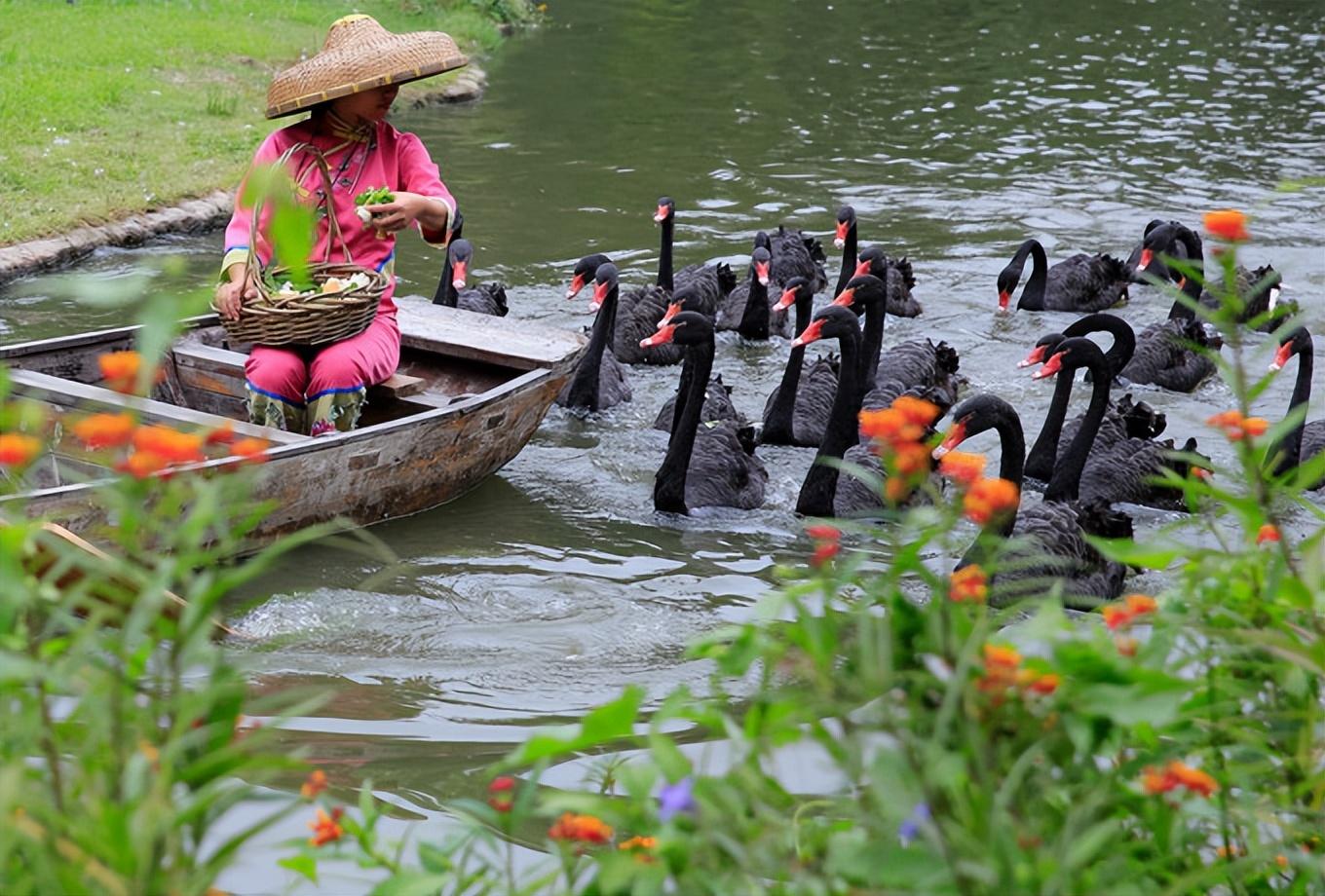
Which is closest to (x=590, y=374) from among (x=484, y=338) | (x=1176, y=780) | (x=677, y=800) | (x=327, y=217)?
(x=484, y=338)

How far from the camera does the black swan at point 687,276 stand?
1012cm

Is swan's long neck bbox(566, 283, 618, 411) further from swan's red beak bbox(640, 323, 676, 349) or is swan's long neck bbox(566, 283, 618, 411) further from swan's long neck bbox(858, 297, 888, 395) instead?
swan's long neck bbox(858, 297, 888, 395)

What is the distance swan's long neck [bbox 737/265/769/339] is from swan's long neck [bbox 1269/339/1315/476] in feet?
10.1

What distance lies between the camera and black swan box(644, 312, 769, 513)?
715cm

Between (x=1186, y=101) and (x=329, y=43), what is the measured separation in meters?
12.5

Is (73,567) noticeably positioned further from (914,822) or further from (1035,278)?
(1035,278)

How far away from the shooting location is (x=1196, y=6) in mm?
22391

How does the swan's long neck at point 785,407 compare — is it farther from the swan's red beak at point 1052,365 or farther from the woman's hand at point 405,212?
the woman's hand at point 405,212

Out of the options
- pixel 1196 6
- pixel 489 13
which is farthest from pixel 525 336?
pixel 1196 6

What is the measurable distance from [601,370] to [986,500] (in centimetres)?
681

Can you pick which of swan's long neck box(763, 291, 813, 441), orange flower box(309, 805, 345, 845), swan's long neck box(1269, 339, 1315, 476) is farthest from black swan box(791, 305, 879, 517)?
orange flower box(309, 805, 345, 845)

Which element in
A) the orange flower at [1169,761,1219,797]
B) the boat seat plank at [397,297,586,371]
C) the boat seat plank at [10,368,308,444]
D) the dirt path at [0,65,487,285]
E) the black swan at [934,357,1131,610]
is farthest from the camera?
the dirt path at [0,65,487,285]

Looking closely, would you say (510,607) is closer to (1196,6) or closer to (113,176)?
(113,176)

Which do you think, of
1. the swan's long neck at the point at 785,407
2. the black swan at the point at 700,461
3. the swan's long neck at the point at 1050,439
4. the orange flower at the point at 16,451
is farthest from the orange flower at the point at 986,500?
the swan's long neck at the point at 785,407
